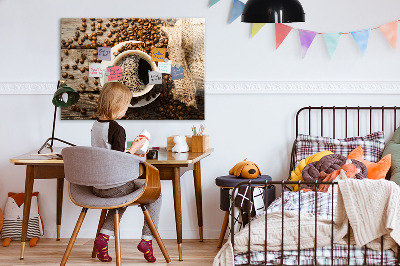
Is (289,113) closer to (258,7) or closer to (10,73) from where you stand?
(258,7)

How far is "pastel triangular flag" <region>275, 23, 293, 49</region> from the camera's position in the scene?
13.8ft

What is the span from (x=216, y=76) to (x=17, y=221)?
1.75 meters

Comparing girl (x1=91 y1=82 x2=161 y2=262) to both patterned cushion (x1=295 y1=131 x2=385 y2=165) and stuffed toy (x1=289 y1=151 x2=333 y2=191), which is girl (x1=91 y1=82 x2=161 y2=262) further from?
patterned cushion (x1=295 y1=131 x2=385 y2=165)

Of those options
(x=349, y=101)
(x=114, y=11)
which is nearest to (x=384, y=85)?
(x=349, y=101)

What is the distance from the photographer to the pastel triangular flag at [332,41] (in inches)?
164

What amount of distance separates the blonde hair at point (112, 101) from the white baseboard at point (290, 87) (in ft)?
3.39

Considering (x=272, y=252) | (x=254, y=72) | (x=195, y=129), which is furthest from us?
(x=254, y=72)

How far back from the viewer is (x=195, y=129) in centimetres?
400

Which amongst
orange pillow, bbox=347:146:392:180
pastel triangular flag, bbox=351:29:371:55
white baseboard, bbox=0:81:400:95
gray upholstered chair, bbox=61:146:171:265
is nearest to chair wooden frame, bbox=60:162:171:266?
gray upholstered chair, bbox=61:146:171:265

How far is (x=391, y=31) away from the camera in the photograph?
415 cm

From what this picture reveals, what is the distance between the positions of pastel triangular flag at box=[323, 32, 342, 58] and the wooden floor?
1.59 m

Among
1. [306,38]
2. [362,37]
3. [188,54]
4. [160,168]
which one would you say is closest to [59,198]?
[160,168]

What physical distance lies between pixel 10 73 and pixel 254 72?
1781mm

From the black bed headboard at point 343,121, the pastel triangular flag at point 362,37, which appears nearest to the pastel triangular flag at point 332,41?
the pastel triangular flag at point 362,37
